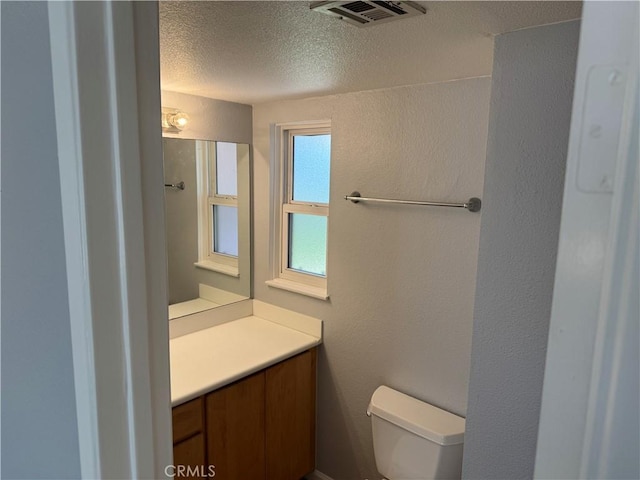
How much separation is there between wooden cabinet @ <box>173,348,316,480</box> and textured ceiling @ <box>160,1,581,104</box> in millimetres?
1373

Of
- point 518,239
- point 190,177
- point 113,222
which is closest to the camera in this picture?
point 113,222

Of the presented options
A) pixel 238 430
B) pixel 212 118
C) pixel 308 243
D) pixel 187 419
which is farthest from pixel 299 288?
pixel 212 118

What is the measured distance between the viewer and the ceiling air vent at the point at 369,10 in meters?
1.02

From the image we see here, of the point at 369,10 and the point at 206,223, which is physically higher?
the point at 369,10

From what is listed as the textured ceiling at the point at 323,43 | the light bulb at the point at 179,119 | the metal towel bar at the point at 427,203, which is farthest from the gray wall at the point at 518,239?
the light bulb at the point at 179,119

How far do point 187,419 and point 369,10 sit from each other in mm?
1678

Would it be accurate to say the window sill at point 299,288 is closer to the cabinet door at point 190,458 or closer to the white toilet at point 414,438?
the white toilet at point 414,438

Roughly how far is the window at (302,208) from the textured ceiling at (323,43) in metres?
0.51

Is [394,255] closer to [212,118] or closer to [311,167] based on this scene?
[311,167]

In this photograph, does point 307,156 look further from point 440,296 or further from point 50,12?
point 50,12

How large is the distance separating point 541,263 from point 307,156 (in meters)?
1.57

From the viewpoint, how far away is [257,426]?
2.20m

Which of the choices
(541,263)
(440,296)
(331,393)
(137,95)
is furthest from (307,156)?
(137,95)

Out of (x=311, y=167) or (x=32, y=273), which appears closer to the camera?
(x=32, y=273)
